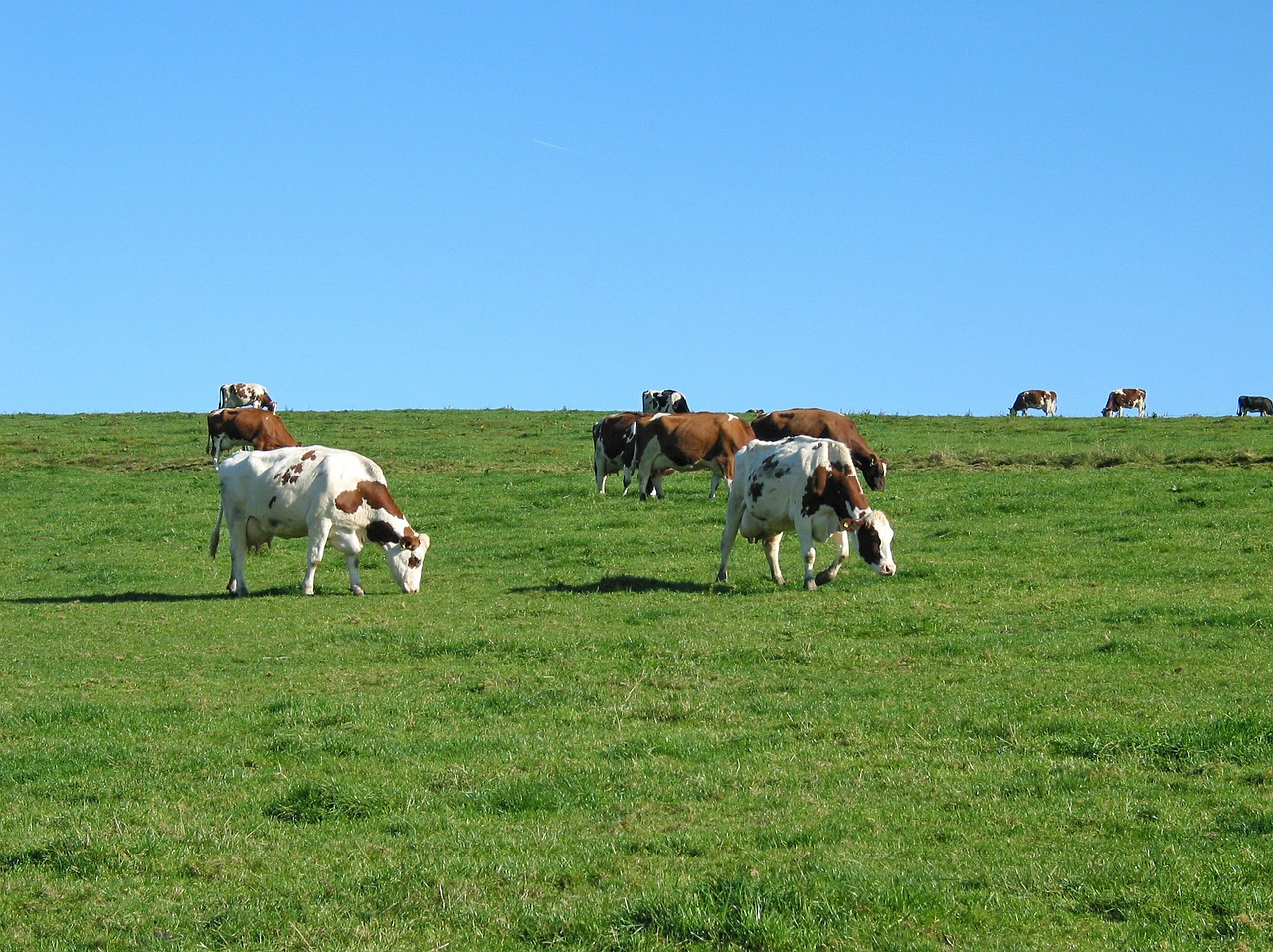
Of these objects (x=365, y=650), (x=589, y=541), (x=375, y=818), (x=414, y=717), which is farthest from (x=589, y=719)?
(x=589, y=541)

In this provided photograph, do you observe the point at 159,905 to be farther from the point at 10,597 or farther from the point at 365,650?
the point at 10,597

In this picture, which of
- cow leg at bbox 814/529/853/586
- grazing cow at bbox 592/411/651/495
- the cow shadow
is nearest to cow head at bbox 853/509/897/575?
cow leg at bbox 814/529/853/586

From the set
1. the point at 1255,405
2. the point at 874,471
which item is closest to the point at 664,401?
the point at 874,471

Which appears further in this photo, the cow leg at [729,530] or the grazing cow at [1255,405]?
the grazing cow at [1255,405]

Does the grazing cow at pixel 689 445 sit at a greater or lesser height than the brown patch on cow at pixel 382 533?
greater

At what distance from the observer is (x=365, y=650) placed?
1614 cm

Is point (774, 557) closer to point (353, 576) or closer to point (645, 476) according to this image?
point (353, 576)

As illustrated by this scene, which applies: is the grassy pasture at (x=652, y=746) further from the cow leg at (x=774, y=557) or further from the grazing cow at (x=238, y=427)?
the grazing cow at (x=238, y=427)

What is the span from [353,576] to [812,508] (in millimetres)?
6915

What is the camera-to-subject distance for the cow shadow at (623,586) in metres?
20.3

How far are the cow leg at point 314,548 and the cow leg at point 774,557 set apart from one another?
21.7ft

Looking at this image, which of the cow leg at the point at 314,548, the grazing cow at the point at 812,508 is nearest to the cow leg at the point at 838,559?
the grazing cow at the point at 812,508

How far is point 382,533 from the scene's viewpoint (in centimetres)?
2164

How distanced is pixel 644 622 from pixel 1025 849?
929 centimetres
